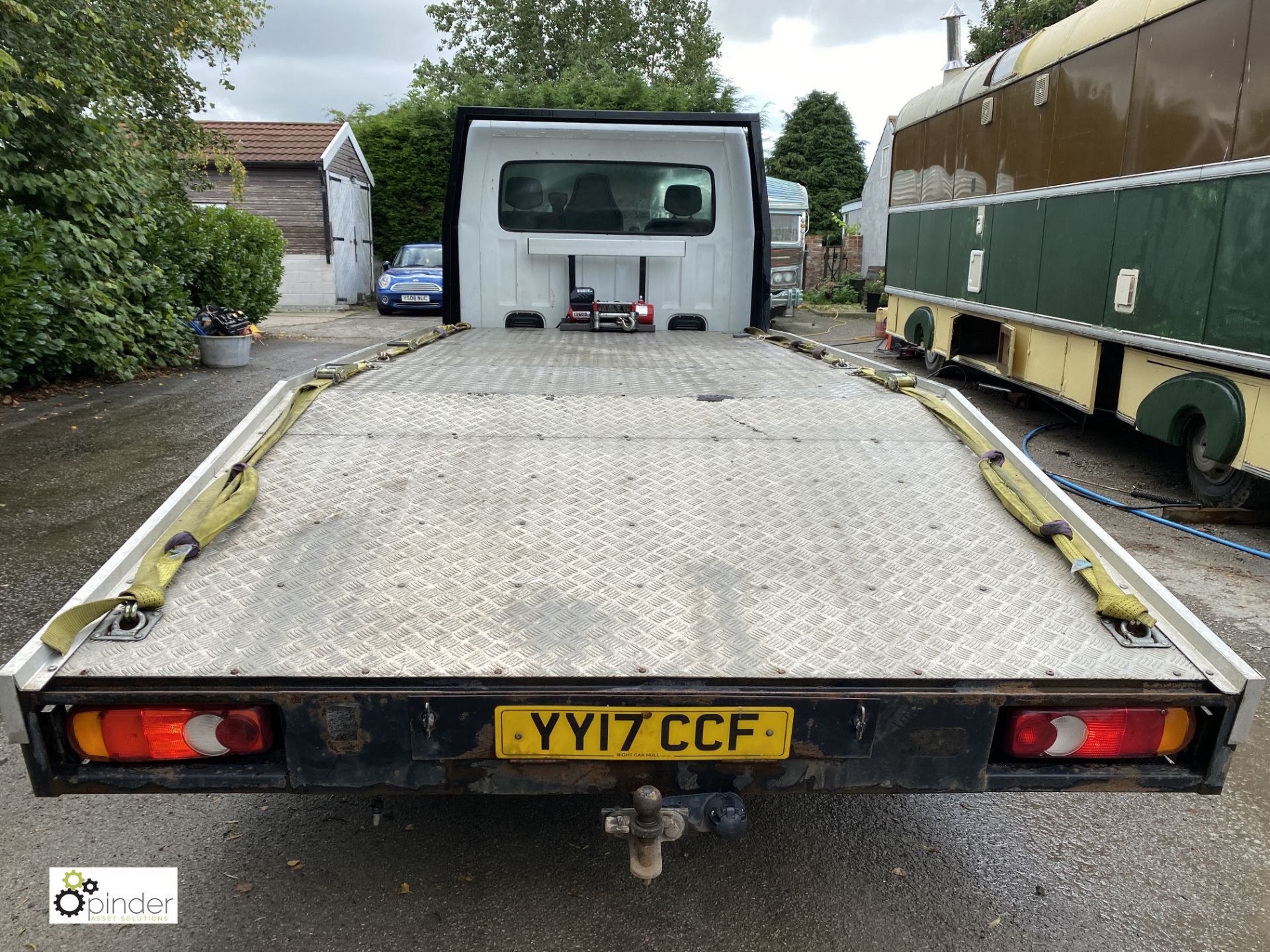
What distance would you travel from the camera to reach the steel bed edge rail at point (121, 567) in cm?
166

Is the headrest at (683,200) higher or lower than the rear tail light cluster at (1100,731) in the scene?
higher

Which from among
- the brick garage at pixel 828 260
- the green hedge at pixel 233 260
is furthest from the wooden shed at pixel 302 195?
the brick garage at pixel 828 260

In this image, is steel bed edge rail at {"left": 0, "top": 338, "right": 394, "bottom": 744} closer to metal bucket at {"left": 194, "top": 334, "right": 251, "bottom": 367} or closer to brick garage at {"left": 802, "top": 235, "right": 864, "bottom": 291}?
metal bucket at {"left": 194, "top": 334, "right": 251, "bottom": 367}

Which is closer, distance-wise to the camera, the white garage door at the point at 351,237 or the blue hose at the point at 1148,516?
the blue hose at the point at 1148,516

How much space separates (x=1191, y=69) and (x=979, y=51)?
2803 cm

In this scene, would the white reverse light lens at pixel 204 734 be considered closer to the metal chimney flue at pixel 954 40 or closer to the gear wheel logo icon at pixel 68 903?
the gear wheel logo icon at pixel 68 903

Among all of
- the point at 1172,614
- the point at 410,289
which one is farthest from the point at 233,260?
the point at 1172,614

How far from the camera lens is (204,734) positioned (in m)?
1.78

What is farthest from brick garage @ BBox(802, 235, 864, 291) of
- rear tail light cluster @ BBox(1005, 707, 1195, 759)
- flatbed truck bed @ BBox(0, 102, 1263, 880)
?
rear tail light cluster @ BBox(1005, 707, 1195, 759)

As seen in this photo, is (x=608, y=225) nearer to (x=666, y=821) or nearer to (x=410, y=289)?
(x=666, y=821)

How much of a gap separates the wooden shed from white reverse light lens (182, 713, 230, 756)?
797 inches

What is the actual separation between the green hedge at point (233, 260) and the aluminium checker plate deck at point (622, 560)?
34.2 feet

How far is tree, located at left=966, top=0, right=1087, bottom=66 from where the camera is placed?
91.7 feet

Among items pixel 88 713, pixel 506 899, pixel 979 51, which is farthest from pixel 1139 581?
pixel 979 51
